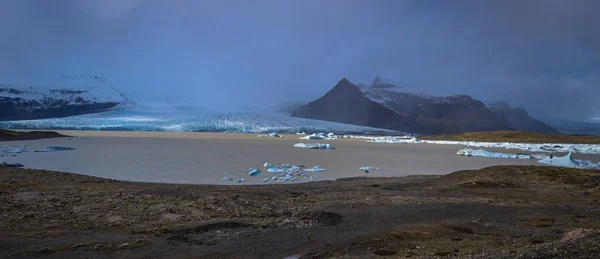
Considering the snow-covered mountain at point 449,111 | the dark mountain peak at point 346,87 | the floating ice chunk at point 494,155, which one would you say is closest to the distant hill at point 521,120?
the snow-covered mountain at point 449,111

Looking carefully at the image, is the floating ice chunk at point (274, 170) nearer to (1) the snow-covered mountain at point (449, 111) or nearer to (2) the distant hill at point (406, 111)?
(2) the distant hill at point (406, 111)

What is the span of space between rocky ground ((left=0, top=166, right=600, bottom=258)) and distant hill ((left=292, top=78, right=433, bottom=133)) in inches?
4275

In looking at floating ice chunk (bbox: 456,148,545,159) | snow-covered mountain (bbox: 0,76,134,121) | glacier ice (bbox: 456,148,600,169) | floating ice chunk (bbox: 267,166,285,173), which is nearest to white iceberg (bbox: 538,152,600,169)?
glacier ice (bbox: 456,148,600,169)

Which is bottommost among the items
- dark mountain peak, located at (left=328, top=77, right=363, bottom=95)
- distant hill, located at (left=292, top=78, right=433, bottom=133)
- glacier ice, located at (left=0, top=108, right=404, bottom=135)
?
glacier ice, located at (left=0, top=108, right=404, bottom=135)

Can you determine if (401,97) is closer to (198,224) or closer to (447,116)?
(447,116)

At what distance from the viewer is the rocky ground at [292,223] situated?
18.1 ft

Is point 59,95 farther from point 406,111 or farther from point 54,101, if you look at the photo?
point 406,111

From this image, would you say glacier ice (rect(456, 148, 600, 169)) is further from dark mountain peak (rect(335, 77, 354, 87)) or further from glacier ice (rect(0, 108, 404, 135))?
dark mountain peak (rect(335, 77, 354, 87))

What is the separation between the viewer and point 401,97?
141 m

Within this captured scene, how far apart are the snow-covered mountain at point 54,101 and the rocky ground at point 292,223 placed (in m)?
90.4

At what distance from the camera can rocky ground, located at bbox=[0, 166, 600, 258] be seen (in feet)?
18.1

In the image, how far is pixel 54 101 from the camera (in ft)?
332

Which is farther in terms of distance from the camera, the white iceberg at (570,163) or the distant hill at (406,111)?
the distant hill at (406,111)

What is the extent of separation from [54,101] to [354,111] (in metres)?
85.0
